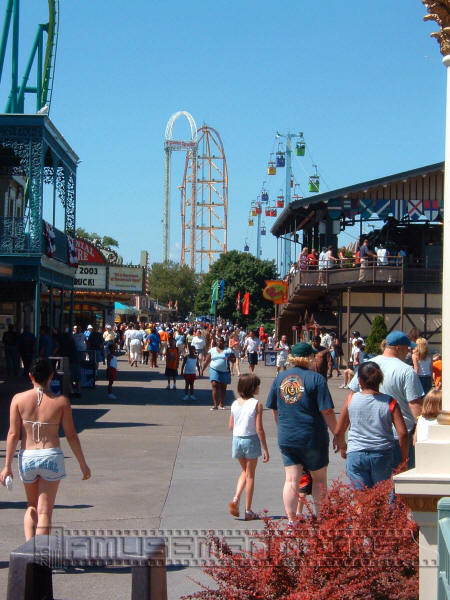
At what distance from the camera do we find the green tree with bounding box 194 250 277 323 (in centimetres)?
7688

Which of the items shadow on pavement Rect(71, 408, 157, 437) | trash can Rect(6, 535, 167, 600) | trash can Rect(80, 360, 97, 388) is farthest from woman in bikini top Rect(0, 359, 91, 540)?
trash can Rect(80, 360, 97, 388)

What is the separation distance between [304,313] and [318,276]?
8.47 metres

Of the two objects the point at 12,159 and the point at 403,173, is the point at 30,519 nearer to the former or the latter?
the point at 12,159

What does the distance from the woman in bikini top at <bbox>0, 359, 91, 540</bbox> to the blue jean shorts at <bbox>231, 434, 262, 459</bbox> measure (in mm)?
2414

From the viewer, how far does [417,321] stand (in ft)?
111

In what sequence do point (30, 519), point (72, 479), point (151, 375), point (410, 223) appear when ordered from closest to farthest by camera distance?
point (30, 519) → point (72, 479) → point (151, 375) → point (410, 223)

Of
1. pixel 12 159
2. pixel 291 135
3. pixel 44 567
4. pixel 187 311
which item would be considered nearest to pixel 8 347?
pixel 12 159

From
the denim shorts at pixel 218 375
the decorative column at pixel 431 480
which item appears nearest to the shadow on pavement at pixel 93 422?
the denim shorts at pixel 218 375

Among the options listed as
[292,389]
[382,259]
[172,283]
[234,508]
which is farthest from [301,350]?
[172,283]

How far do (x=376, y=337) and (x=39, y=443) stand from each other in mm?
21908

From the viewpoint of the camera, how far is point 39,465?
20.3 ft

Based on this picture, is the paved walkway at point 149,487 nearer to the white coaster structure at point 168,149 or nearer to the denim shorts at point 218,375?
the denim shorts at point 218,375

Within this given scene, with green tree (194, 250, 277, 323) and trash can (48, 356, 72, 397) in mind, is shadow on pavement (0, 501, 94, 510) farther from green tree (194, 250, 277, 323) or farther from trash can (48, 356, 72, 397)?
green tree (194, 250, 277, 323)

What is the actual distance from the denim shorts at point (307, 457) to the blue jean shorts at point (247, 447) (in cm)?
100
